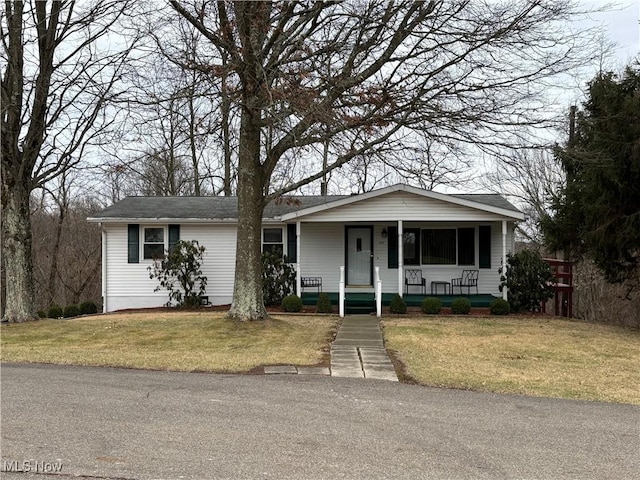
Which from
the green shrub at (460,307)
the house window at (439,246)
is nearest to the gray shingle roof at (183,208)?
the house window at (439,246)

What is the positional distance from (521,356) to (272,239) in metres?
10.7

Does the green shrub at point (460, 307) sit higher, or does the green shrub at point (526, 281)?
the green shrub at point (526, 281)

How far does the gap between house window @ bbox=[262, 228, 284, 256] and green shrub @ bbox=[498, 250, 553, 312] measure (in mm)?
7044

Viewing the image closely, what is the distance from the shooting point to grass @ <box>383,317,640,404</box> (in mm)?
7660

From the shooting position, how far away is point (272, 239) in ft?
63.0

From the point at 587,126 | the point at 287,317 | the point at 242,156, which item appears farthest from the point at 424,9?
the point at 287,317

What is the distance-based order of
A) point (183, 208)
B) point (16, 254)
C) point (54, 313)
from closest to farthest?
point (16, 254)
point (183, 208)
point (54, 313)

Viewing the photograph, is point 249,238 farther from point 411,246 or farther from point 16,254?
point 411,246

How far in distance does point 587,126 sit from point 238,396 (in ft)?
39.7

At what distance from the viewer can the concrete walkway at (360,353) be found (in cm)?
839

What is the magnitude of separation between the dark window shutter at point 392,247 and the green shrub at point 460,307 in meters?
2.98

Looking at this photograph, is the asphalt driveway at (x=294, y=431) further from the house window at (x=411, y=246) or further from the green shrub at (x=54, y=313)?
the green shrub at (x=54, y=313)

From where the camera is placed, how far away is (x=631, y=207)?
1450 cm

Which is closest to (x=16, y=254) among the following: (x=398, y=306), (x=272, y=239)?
(x=272, y=239)
